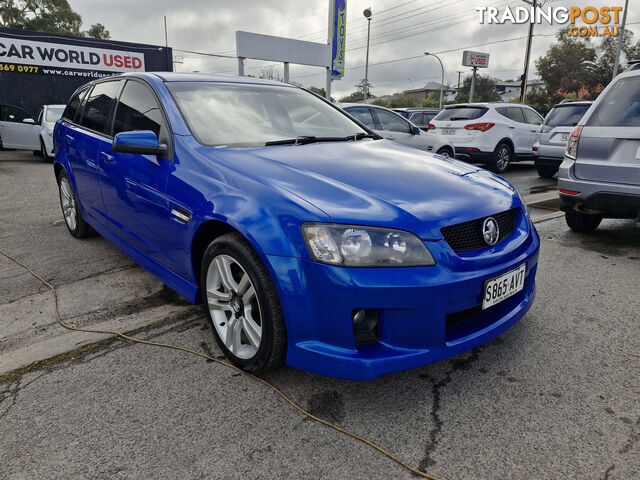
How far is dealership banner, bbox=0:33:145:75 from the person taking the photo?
15.9 metres

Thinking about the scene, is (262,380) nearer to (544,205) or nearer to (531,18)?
(544,205)

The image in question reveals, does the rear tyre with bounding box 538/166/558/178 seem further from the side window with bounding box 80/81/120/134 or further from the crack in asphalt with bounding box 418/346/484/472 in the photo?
the side window with bounding box 80/81/120/134

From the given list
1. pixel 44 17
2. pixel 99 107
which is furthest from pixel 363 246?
pixel 44 17

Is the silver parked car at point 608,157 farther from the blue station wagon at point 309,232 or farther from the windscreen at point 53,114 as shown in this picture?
the windscreen at point 53,114

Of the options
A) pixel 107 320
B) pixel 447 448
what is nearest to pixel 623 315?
pixel 447 448

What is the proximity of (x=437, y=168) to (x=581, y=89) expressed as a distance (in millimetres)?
51014

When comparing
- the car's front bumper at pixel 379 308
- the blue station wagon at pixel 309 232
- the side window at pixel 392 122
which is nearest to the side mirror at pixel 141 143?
the blue station wagon at pixel 309 232

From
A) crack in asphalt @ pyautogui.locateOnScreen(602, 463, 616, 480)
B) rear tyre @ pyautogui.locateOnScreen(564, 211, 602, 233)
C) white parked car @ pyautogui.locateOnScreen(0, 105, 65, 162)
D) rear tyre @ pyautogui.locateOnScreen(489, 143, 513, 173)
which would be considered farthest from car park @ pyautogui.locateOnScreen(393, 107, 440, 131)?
crack in asphalt @ pyautogui.locateOnScreen(602, 463, 616, 480)

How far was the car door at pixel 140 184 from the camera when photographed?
105 inches

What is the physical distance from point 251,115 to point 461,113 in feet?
27.2

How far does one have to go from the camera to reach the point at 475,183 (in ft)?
8.13

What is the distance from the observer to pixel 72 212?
4.54 metres

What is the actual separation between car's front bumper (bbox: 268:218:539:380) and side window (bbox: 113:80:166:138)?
59.3 inches

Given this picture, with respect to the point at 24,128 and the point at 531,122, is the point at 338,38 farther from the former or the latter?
the point at 24,128
